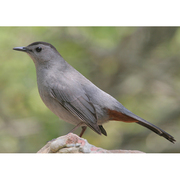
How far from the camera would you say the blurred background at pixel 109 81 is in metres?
5.49

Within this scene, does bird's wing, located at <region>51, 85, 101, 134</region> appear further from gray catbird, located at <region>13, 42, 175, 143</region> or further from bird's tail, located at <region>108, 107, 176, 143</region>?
bird's tail, located at <region>108, 107, 176, 143</region>

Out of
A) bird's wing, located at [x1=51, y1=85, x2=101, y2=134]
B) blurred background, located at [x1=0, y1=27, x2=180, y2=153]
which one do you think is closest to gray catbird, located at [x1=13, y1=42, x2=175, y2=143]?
bird's wing, located at [x1=51, y1=85, x2=101, y2=134]

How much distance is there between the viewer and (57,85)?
3.96 m

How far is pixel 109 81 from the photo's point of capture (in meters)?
6.32

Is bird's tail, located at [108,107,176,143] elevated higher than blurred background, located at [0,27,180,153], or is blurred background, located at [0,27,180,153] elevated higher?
blurred background, located at [0,27,180,153]

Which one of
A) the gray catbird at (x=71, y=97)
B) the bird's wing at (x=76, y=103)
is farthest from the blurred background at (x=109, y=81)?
the bird's wing at (x=76, y=103)

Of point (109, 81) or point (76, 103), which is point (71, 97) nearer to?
point (76, 103)

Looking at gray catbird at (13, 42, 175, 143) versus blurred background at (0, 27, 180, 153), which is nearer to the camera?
gray catbird at (13, 42, 175, 143)

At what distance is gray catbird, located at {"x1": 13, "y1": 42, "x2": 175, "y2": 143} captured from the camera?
3.89 m

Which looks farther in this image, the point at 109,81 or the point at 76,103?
the point at 109,81

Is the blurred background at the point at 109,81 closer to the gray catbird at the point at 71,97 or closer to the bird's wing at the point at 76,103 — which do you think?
the gray catbird at the point at 71,97

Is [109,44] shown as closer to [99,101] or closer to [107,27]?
[107,27]

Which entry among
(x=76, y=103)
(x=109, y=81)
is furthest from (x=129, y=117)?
(x=109, y=81)

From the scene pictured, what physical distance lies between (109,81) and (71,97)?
2510mm
